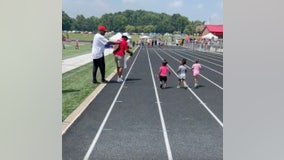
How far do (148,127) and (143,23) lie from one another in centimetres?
8949

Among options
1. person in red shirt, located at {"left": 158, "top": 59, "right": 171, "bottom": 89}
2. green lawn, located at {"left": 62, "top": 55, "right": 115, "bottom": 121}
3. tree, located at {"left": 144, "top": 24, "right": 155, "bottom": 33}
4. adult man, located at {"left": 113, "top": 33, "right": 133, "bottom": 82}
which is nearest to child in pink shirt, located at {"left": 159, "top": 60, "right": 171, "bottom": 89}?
person in red shirt, located at {"left": 158, "top": 59, "right": 171, "bottom": 89}

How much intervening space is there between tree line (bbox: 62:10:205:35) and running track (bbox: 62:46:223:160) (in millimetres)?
57176

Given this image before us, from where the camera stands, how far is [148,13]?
9894 centimetres

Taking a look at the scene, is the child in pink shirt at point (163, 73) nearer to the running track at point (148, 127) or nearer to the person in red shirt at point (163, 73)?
the person in red shirt at point (163, 73)

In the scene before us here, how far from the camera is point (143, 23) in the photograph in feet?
318

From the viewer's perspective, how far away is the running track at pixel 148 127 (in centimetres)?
668

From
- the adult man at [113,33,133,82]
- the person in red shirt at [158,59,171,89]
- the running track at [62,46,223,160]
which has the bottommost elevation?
the running track at [62,46,223,160]

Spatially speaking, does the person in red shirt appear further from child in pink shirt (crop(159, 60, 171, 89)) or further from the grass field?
the grass field

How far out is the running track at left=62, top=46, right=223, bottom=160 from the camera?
6.68m

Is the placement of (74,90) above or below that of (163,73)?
below

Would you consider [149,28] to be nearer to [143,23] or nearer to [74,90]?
[143,23]

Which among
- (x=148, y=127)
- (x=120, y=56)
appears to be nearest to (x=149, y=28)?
(x=120, y=56)

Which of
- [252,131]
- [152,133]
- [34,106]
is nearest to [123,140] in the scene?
[152,133]

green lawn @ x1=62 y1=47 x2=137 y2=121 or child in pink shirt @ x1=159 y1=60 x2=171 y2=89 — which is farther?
child in pink shirt @ x1=159 y1=60 x2=171 y2=89
